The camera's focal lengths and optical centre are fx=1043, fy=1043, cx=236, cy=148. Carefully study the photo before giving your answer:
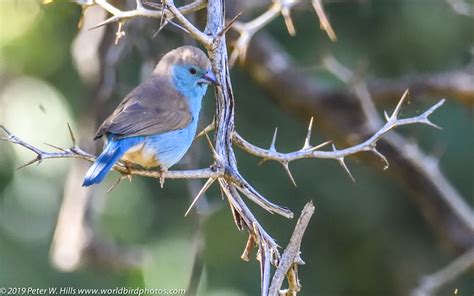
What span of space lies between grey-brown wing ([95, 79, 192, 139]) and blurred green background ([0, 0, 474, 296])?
241 cm

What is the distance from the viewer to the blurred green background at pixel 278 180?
7.80 metres

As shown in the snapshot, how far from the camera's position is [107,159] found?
14.3 ft

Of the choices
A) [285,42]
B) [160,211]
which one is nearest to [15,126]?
[160,211]

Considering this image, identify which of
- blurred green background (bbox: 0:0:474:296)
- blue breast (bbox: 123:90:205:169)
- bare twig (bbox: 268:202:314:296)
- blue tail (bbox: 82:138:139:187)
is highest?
bare twig (bbox: 268:202:314:296)

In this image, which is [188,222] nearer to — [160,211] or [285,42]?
[160,211]

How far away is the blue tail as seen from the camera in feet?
13.6

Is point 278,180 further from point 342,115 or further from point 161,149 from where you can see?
point 161,149

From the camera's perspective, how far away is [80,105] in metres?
8.20

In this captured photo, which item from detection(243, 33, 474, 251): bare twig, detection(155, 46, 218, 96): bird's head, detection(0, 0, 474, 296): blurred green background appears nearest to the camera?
detection(155, 46, 218, 96): bird's head

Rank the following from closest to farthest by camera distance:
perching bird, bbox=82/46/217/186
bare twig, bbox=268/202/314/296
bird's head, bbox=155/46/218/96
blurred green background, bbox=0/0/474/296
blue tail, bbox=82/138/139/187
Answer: bare twig, bbox=268/202/314/296
blue tail, bbox=82/138/139/187
perching bird, bbox=82/46/217/186
bird's head, bbox=155/46/218/96
blurred green background, bbox=0/0/474/296

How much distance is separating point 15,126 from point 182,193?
186 cm

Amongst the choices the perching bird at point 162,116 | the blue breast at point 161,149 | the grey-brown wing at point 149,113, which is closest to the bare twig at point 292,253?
the perching bird at point 162,116

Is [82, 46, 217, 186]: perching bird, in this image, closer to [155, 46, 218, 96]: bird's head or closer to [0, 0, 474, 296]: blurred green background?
[155, 46, 218, 96]: bird's head

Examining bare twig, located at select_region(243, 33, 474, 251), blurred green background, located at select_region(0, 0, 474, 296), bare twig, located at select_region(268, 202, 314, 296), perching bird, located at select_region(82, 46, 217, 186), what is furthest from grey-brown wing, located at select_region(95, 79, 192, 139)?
bare twig, located at select_region(243, 33, 474, 251)
